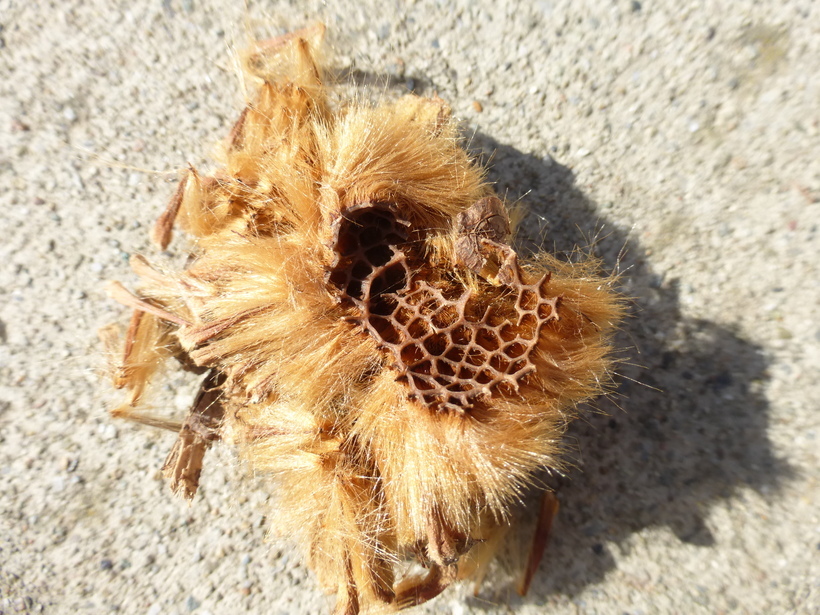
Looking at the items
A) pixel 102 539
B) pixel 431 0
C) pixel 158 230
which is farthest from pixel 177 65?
pixel 102 539

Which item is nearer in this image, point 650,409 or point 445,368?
point 445,368

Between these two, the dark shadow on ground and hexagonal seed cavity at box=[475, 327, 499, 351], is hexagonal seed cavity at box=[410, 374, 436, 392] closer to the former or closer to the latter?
hexagonal seed cavity at box=[475, 327, 499, 351]

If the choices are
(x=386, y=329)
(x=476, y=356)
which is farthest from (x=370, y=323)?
(x=476, y=356)

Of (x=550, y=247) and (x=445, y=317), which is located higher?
(x=550, y=247)

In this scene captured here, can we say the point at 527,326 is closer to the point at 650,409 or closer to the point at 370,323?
the point at 370,323

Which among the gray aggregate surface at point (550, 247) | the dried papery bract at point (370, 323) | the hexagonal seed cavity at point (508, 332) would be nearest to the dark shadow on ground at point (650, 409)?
the gray aggregate surface at point (550, 247)

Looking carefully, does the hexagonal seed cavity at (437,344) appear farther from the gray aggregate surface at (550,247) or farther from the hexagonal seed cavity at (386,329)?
the gray aggregate surface at (550,247)

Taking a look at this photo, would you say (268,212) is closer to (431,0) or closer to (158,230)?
(158,230)
